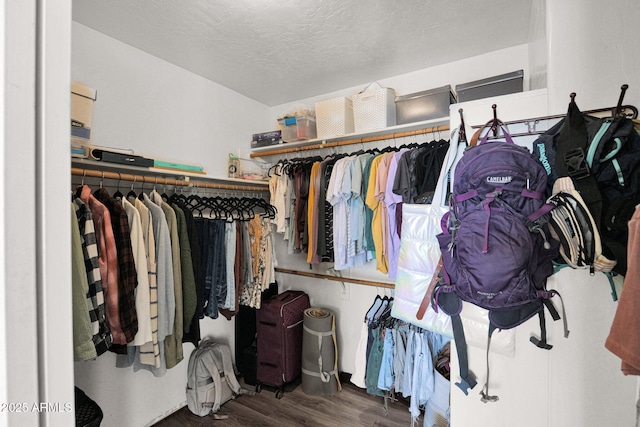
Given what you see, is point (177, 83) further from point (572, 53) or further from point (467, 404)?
point (467, 404)

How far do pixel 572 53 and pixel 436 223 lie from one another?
2.63ft

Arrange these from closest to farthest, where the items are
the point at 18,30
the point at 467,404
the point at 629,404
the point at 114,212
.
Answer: the point at 18,30 < the point at 629,404 < the point at 467,404 < the point at 114,212

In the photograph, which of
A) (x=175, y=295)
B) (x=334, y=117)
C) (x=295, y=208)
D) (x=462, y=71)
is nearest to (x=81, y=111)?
(x=175, y=295)

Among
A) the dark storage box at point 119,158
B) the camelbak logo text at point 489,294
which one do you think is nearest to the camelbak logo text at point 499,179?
the camelbak logo text at point 489,294

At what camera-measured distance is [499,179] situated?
2.58ft

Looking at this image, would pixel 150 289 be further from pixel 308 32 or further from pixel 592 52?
pixel 592 52

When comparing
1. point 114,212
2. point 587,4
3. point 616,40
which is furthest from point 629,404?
point 114,212

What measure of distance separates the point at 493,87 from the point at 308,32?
1.21 meters

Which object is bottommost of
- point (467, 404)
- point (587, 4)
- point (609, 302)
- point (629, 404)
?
point (467, 404)

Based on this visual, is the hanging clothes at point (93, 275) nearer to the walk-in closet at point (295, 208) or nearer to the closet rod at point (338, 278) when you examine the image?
the walk-in closet at point (295, 208)

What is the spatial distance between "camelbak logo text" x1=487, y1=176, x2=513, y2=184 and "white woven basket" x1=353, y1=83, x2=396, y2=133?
5.15ft

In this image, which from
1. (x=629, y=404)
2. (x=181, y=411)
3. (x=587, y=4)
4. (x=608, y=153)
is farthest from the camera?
(x=181, y=411)

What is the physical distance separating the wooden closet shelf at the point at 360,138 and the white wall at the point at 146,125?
1.58ft

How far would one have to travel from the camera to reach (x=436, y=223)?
105 centimetres
